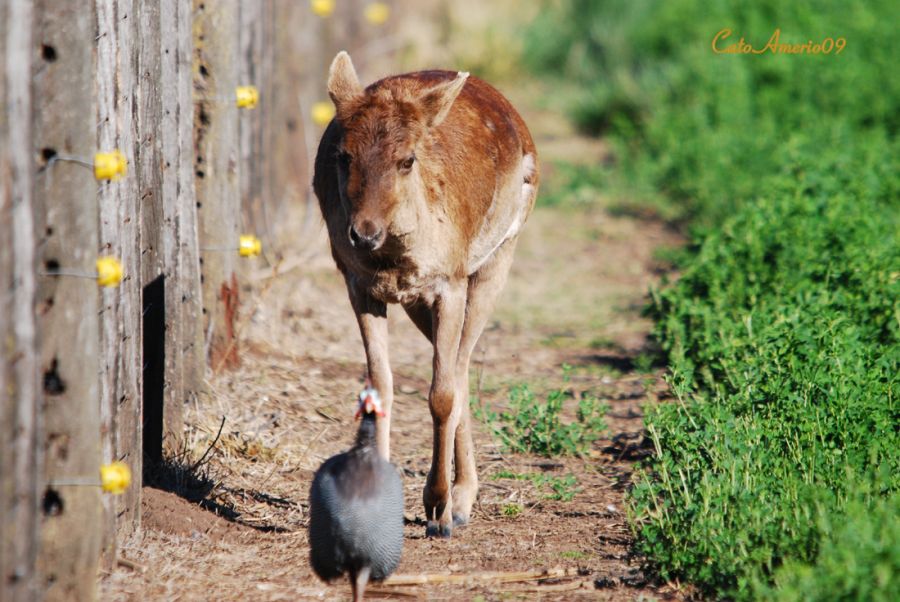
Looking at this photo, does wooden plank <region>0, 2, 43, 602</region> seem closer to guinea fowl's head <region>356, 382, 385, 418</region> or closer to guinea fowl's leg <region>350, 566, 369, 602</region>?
guinea fowl's leg <region>350, 566, 369, 602</region>

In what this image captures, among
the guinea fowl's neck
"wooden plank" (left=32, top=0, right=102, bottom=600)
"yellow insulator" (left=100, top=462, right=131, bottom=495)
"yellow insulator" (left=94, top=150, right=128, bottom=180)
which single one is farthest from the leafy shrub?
"yellow insulator" (left=94, top=150, right=128, bottom=180)

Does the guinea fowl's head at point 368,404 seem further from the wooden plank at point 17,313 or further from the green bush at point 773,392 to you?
the wooden plank at point 17,313

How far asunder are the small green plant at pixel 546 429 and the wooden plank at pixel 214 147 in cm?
188

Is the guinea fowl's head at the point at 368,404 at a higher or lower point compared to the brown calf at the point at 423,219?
lower

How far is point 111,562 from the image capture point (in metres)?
5.47

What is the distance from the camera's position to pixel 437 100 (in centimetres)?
627

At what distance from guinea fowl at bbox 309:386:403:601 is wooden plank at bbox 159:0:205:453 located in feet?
5.81

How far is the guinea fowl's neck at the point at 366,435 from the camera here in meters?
5.50

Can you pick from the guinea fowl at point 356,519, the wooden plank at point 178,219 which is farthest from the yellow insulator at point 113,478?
the wooden plank at point 178,219

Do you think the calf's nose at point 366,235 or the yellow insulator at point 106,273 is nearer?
the yellow insulator at point 106,273

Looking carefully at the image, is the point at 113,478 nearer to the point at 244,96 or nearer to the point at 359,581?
the point at 359,581

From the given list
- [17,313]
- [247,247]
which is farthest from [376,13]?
[17,313]

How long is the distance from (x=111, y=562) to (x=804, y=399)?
351 centimetres

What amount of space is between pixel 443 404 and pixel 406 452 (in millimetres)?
1357
